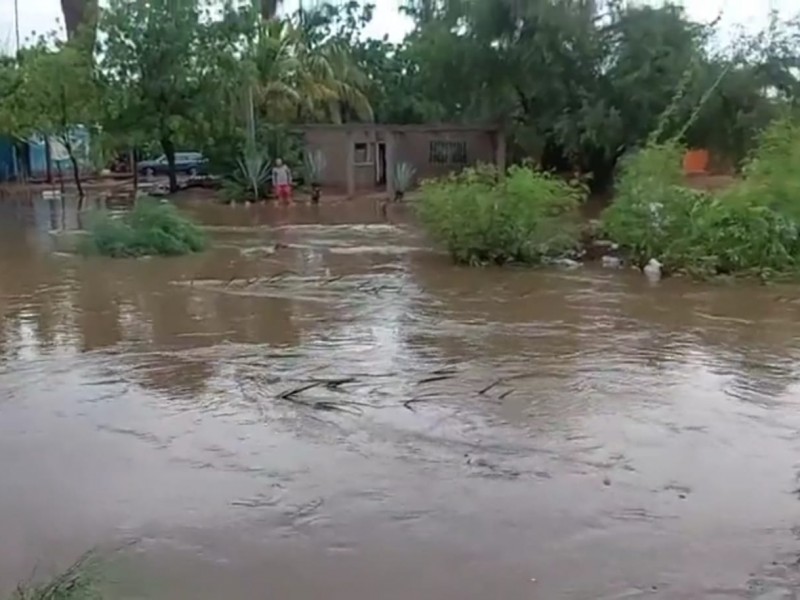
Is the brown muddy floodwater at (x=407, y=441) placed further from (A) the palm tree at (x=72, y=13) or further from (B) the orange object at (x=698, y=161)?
(A) the palm tree at (x=72, y=13)

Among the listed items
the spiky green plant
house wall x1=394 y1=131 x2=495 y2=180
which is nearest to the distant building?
the spiky green plant

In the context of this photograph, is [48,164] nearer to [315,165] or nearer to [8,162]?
[8,162]

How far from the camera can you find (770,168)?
46.2ft

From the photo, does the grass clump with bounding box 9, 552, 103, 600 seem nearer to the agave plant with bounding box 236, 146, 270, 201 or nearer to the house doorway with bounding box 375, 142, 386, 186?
the agave plant with bounding box 236, 146, 270, 201

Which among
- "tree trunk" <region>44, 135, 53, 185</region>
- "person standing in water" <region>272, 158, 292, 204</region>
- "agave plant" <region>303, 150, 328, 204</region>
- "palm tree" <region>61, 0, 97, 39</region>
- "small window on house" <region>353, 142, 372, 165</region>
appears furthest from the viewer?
"tree trunk" <region>44, 135, 53, 185</region>

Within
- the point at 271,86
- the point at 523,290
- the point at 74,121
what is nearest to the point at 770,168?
the point at 523,290

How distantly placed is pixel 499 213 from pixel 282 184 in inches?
598

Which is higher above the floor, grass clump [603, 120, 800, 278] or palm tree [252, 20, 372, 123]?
palm tree [252, 20, 372, 123]

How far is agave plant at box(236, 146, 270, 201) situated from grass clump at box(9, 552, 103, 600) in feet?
81.9

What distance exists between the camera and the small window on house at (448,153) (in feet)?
103

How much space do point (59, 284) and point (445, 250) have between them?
5.68 meters

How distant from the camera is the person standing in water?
2886 centimetres

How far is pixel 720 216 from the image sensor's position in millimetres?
14000

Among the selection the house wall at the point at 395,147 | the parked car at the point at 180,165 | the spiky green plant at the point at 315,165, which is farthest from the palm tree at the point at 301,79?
the parked car at the point at 180,165
